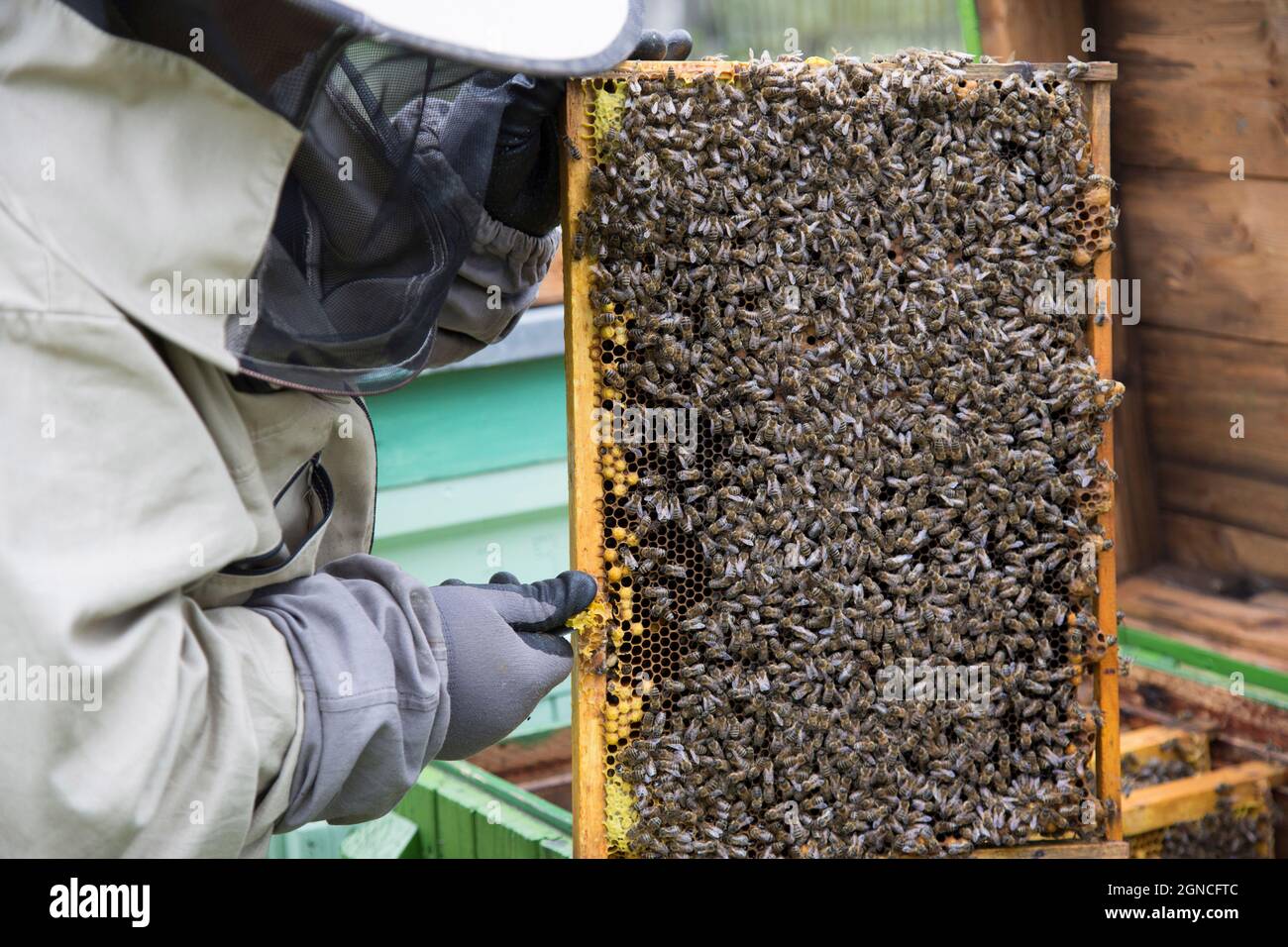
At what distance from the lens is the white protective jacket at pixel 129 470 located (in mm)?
1646

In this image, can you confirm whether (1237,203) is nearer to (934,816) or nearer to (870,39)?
(870,39)

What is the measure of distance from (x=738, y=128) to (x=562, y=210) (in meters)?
0.41

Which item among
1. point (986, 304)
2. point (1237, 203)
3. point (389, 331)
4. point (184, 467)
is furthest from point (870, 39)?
point (184, 467)

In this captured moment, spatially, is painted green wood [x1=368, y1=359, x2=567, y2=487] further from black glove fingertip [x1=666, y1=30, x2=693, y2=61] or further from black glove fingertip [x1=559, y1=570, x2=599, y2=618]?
black glove fingertip [x1=559, y1=570, x2=599, y2=618]

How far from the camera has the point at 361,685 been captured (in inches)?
80.8

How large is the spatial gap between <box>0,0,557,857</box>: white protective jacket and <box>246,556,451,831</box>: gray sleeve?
1cm

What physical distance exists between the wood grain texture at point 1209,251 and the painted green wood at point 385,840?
3709 millimetres

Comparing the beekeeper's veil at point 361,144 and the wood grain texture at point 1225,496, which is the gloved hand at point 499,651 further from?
the wood grain texture at point 1225,496

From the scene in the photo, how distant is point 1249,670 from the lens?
4.58 m

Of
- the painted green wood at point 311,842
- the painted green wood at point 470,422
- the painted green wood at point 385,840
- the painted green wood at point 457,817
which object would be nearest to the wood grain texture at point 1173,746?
the painted green wood at point 457,817

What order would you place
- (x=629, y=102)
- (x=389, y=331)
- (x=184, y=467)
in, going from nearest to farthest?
(x=184, y=467)
(x=389, y=331)
(x=629, y=102)

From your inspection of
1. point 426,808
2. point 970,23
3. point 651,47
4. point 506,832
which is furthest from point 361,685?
point 970,23

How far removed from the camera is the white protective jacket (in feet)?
5.40

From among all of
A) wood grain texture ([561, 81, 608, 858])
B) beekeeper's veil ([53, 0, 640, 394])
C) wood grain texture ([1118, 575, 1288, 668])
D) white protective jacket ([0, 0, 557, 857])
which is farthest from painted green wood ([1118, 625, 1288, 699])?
white protective jacket ([0, 0, 557, 857])
